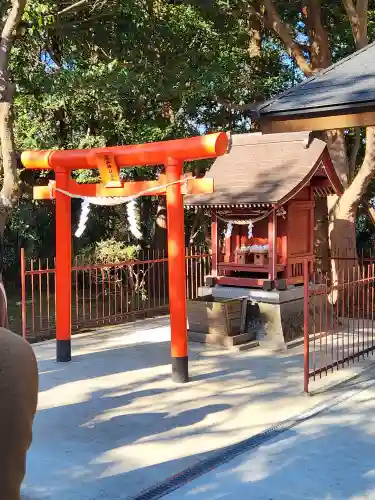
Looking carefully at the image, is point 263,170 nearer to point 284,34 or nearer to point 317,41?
point 284,34

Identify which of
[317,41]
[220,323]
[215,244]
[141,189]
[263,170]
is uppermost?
[317,41]

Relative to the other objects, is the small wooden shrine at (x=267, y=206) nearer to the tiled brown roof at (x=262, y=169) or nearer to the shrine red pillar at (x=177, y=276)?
the tiled brown roof at (x=262, y=169)

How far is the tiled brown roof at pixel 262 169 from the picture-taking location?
10312mm

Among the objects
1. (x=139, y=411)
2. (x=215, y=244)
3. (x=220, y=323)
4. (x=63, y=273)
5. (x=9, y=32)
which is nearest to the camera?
(x=139, y=411)

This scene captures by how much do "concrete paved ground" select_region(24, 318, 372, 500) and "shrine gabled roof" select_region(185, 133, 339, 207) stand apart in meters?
2.69

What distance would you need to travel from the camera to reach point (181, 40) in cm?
1432

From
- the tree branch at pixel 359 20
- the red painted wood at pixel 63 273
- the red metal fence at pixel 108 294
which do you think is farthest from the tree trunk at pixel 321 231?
the red painted wood at pixel 63 273

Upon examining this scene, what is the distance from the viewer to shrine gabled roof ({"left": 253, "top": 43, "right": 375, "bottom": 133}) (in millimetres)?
5035

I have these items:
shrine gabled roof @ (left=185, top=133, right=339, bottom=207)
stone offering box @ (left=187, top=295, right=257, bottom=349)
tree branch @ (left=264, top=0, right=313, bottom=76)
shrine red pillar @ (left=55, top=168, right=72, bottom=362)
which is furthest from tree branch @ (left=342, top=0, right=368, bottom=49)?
shrine red pillar @ (left=55, top=168, right=72, bottom=362)

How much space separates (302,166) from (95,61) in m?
6.60

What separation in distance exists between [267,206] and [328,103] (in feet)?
16.7

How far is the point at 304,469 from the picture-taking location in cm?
482

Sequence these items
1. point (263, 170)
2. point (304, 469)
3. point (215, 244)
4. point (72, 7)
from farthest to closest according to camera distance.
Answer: point (72, 7), point (215, 244), point (263, 170), point (304, 469)

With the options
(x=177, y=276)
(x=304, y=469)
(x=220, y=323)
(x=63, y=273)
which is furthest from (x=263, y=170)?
(x=304, y=469)
